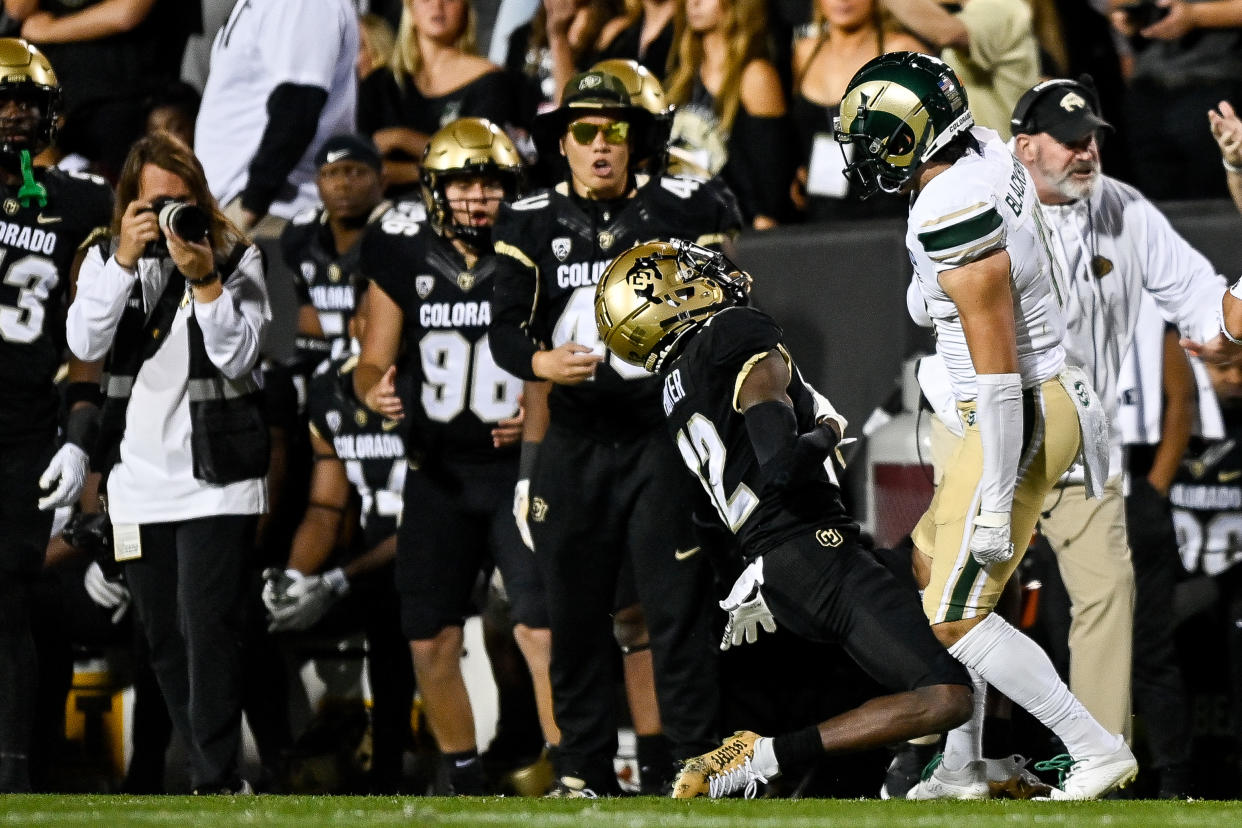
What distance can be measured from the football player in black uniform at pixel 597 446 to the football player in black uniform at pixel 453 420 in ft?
1.32

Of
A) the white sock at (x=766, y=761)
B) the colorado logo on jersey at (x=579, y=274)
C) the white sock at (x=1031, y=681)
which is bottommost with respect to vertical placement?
the white sock at (x=766, y=761)

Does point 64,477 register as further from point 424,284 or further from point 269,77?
point 269,77

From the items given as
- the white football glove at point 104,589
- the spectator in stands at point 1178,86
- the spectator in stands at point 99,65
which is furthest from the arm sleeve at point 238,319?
the spectator in stands at point 1178,86

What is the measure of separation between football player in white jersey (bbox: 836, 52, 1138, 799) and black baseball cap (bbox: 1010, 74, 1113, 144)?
32.0 inches

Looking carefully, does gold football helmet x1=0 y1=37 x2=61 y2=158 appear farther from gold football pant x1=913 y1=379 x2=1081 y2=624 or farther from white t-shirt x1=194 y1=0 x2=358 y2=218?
gold football pant x1=913 y1=379 x2=1081 y2=624

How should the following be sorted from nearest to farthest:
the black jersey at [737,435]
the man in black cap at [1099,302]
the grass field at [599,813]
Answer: the grass field at [599,813] < the black jersey at [737,435] < the man in black cap at [1099,302]

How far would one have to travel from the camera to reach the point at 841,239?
5.90m

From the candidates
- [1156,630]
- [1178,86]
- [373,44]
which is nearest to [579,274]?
[1156,630]

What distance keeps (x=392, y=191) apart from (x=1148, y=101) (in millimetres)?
2821

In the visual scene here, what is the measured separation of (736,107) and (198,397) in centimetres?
228

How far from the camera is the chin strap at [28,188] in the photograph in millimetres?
5449

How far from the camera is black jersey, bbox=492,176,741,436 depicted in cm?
502

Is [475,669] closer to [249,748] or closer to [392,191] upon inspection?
[249,748]

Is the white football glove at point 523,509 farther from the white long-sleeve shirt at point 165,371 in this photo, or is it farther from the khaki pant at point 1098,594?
the khaki pant at point 1098,594
